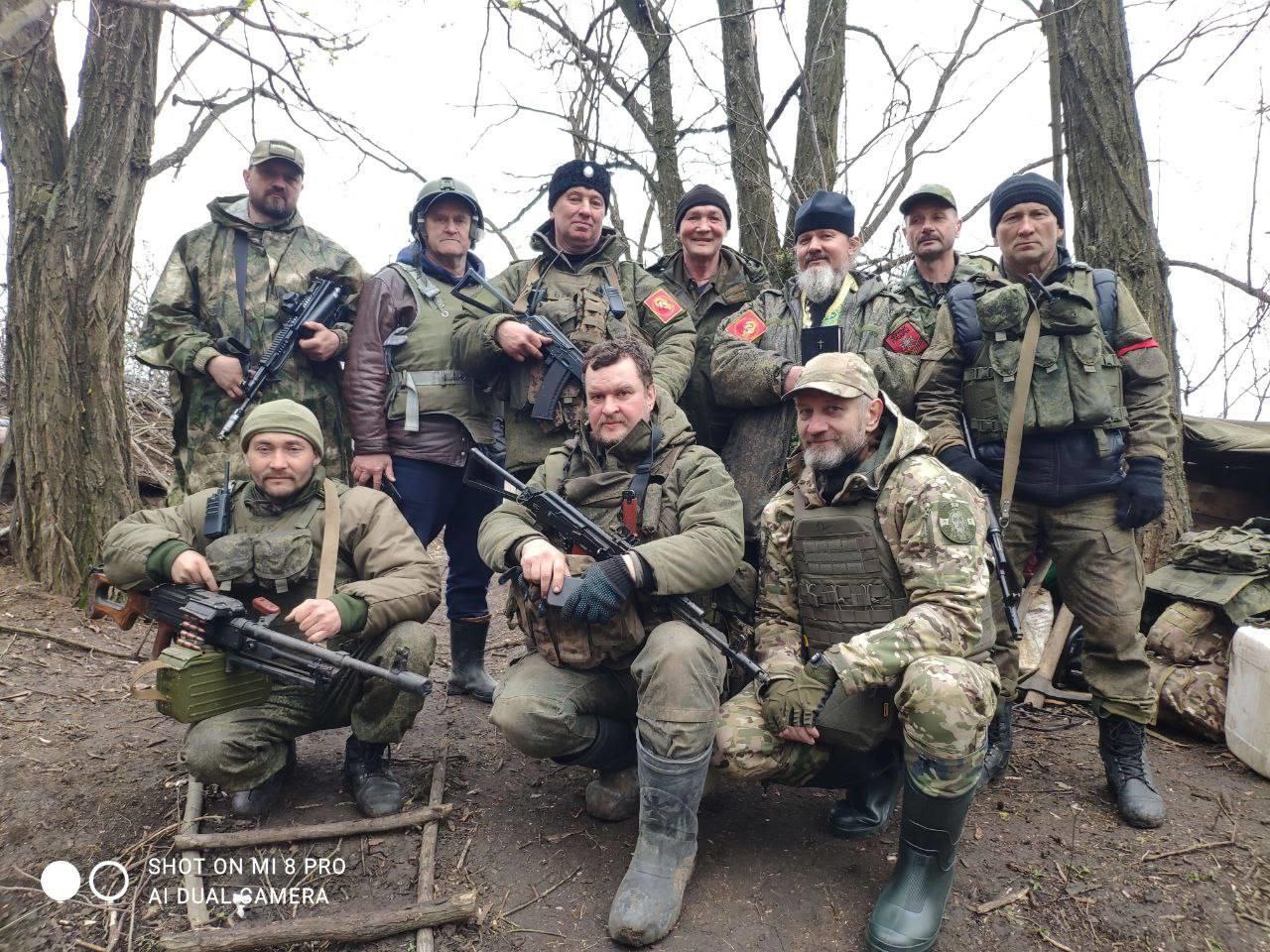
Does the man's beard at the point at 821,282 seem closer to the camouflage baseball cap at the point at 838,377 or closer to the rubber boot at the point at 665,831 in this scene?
the camouflage baseball cap at the point at 838,377

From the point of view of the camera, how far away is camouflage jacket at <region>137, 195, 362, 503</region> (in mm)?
4332

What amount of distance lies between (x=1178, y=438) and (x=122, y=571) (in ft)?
20.9

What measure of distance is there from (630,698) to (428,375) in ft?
6.81

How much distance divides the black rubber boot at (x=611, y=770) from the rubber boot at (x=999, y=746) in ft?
5.42

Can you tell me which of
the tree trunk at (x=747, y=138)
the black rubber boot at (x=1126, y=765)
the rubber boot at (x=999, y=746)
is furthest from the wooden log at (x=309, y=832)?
the tree trunk at (x=747, y=138)

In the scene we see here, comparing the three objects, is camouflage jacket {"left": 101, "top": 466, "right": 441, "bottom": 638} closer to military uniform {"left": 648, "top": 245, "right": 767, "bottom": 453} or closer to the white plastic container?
military uniform {"left": 648, "top": 245, "right": 767, "bottom": 453}

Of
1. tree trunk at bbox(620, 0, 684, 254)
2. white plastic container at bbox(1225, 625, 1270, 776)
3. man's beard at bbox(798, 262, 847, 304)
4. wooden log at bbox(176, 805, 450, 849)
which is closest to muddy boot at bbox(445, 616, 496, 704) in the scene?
wooden log at bbox(176, 805, 450, 849)

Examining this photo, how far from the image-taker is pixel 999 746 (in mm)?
3947

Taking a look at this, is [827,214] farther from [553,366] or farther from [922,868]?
[922,868]

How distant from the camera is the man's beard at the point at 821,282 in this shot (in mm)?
4289

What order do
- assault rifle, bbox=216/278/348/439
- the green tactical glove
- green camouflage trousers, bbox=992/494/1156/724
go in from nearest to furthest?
the green tactical glove → green camouflage trousers, bbox=992/494/1156/724 → assault rifle, bbox=216/278/348/439

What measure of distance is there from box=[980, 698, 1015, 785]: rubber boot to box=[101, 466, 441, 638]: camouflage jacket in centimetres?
264

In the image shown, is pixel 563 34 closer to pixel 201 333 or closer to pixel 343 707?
pixel 201 333

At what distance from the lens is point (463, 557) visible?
4.84 meters
